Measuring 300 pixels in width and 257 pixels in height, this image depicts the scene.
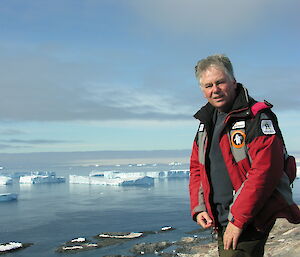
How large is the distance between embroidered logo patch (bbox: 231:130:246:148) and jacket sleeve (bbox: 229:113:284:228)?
5 centimetres

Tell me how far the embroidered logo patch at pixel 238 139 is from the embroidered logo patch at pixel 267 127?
0.12m

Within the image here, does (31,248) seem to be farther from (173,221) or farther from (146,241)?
(173,221)


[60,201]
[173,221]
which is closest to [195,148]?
[173,221]

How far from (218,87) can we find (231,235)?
2.83ft

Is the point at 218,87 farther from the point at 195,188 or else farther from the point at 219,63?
the point at 195,188

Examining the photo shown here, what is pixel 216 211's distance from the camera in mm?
2271

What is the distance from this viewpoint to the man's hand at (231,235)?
2.05 metres

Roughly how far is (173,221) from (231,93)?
31.2 metres

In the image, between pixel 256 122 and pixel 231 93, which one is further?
pixel 231 93

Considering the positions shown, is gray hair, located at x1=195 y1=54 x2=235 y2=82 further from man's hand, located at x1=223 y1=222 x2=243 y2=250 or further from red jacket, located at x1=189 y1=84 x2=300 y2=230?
man's hand, located at x1=223 y1=222 x2=243 y2=250

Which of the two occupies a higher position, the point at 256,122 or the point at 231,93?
the point at 231,93

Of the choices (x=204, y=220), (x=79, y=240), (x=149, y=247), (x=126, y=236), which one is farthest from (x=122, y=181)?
(x=204, y=220)

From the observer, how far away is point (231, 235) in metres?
2.08

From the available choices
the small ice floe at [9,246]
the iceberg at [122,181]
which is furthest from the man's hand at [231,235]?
the iceberg at [122,181]
